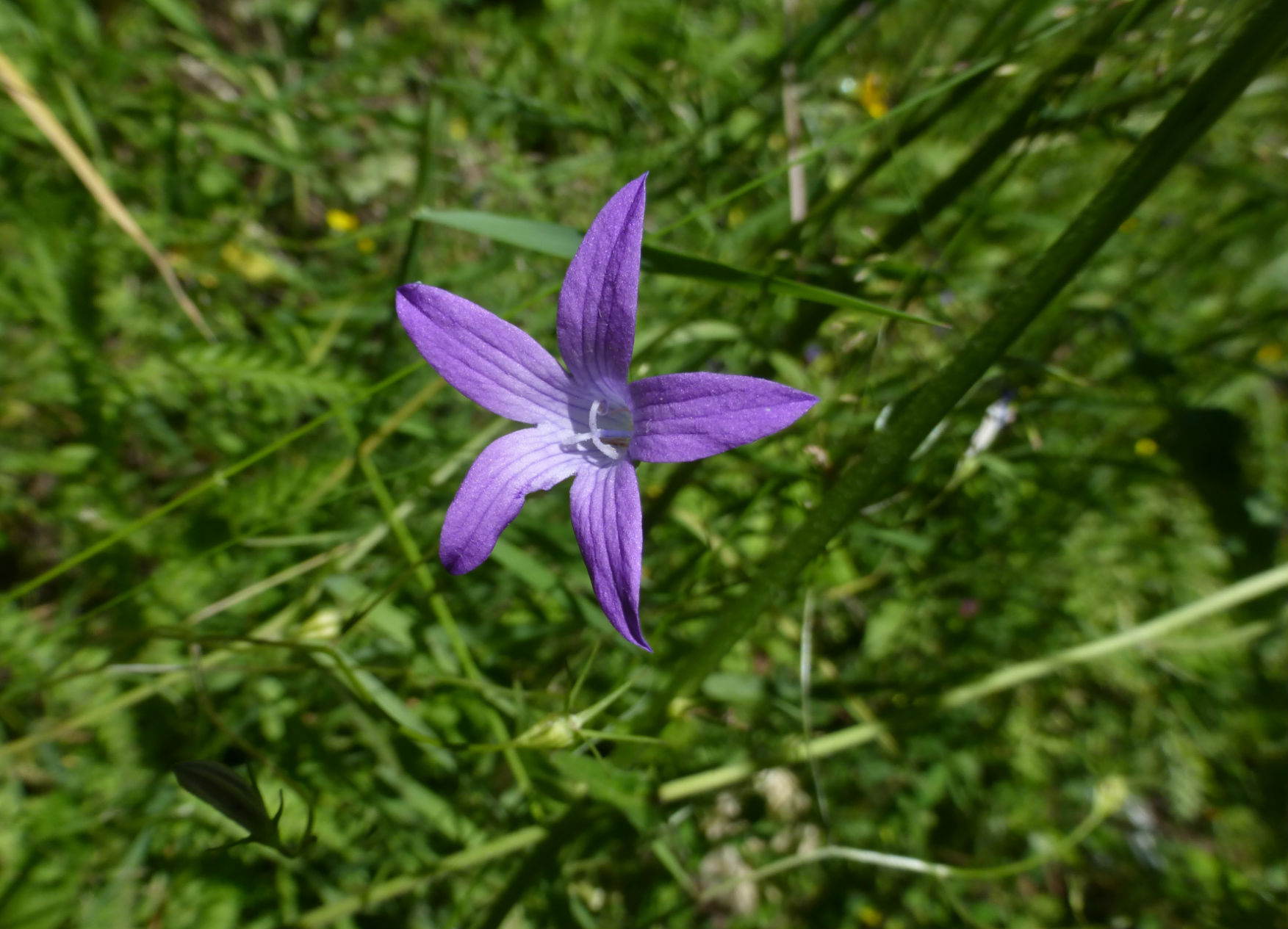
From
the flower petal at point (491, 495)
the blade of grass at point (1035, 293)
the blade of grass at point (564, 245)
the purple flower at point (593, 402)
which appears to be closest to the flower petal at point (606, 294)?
the purple flower at point (593, 402)

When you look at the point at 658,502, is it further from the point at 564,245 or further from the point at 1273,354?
the point at 1273,354

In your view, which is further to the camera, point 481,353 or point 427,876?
point 427,876

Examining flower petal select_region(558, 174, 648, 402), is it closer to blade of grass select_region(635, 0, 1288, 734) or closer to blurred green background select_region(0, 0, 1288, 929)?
blurred green background select_region(0, 0, 1288, 929)

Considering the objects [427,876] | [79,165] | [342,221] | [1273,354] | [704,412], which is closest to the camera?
[704,412]

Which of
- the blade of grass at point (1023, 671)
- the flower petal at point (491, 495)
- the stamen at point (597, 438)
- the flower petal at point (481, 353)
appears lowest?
the blade of grass at point (1023, 671)

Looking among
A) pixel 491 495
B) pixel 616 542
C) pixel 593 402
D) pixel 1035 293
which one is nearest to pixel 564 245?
pixel 593 402

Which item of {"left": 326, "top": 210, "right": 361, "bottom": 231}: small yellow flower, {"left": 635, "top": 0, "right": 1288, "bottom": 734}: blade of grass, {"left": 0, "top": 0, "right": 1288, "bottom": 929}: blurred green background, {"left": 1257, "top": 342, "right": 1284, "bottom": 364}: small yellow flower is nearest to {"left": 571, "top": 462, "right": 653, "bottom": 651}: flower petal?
{"left": 0, "top": 0, "right": 1288, "bottom": 929}: blurred green background

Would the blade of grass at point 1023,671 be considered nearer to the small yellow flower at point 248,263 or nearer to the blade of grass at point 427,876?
the blade of grass at point 427,876

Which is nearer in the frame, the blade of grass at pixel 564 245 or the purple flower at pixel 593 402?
the purple flower at pixel 593 402
